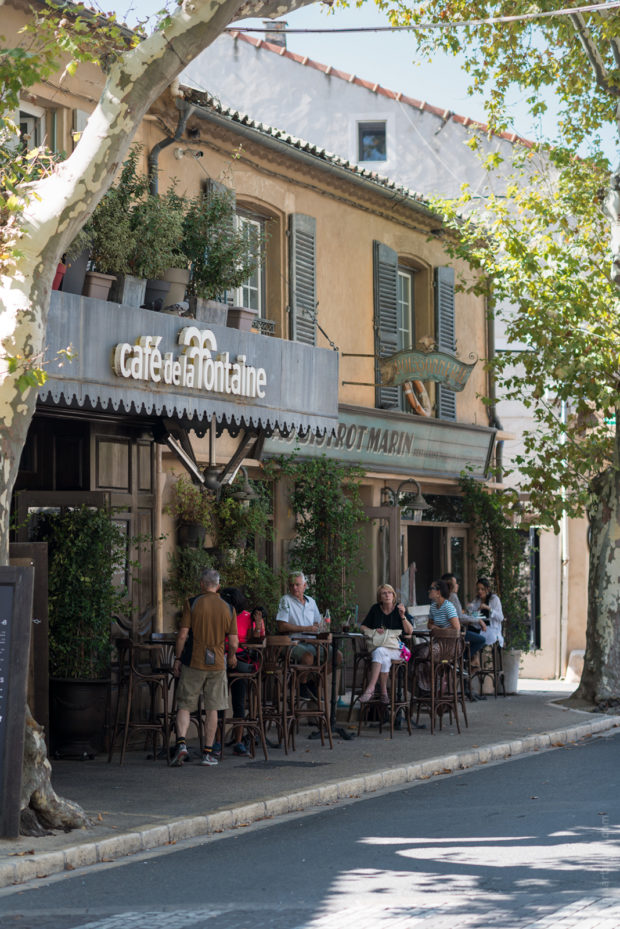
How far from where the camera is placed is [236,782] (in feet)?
36.9

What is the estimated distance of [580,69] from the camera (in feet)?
59.3

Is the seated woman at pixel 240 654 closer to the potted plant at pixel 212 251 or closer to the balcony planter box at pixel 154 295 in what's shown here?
the potted plant at pixel 212 251

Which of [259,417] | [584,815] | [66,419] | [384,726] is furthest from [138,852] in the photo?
[384,726]

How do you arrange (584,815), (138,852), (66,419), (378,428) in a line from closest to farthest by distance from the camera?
(138,852)
(584,815)
(66,419)
(378,428)

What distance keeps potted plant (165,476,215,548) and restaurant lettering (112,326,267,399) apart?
2858 millimetres

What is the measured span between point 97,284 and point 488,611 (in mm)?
10203

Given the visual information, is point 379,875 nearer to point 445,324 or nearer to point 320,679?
point 320,679

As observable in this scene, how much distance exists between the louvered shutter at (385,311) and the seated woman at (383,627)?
471 cm

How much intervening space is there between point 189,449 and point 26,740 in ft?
19.1

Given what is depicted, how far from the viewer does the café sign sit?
18.5 meters

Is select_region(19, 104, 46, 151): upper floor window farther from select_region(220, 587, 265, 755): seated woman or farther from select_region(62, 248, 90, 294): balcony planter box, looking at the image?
select_region(220, 587, 265, 755): seated woman

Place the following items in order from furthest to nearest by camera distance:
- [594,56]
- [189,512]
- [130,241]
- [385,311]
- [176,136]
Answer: [385,311] → [594,56] → [189,512] → [176,136] → [130,241]

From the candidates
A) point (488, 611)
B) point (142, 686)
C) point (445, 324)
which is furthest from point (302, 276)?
point (142, 686)

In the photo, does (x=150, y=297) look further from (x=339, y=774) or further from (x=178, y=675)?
(x=339, y=774)
